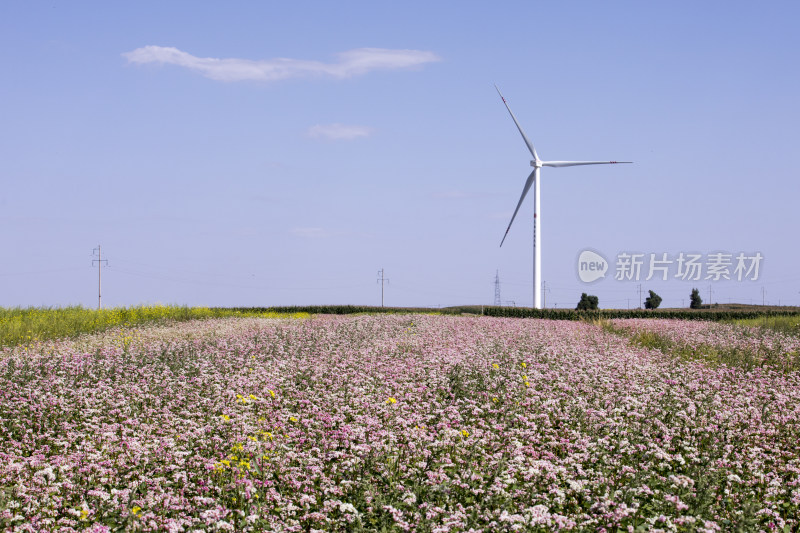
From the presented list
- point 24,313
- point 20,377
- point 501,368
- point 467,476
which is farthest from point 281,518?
point 24,313

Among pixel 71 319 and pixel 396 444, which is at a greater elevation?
pixel 71 319

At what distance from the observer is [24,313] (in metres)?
35.6

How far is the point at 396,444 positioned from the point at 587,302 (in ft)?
184

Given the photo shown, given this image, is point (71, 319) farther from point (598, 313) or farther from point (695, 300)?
point (695, 300)

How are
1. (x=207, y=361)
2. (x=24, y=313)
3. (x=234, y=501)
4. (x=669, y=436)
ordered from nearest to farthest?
(x=234, y=501) < (x=669, y=436) < (x=207, y=361) < (x=24, y=313)

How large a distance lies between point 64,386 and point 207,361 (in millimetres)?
2733

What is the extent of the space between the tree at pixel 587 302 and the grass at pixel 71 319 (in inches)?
1324

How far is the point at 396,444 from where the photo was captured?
7.95m

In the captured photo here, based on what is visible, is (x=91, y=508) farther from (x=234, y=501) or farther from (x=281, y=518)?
(x=281, y=518)

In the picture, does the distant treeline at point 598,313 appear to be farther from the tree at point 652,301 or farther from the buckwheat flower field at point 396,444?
the buckwheat flower field at point 396,444

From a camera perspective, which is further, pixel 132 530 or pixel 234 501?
pixel 234 501

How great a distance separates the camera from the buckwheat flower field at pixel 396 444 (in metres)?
6.16

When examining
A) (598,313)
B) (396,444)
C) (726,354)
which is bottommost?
(396,444)

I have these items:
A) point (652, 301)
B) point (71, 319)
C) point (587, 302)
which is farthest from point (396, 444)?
point (652, 301)
